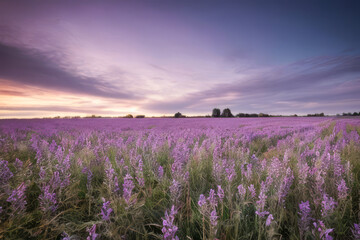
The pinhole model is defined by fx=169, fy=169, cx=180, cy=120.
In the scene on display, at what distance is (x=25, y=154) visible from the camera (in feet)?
11.5

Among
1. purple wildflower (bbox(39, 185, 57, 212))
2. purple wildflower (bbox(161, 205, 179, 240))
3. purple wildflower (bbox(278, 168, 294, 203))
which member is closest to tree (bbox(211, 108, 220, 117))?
purple wildflower (bbox(278, 168, 294, 203))

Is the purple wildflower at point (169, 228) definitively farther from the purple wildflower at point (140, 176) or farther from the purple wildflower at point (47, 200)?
the purple wildflower at point (47, 200)

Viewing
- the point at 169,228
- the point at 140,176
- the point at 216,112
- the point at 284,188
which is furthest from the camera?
the point at 216,112

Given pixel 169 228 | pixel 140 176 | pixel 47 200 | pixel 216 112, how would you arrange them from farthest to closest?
pixel 216 112
pixel 140 176
pixel 47 200
pixel 169 228

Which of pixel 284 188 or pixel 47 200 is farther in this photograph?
pixel 284 188

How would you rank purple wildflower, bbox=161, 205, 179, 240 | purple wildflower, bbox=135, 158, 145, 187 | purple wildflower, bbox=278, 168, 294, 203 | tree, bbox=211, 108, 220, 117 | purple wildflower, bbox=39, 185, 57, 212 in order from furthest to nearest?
tree, bbox=211, 108, 220, 117
purple wildflower, bbox=135, 158, 145, 187
purple wildflower, bbox=278, 168, 294, 203
purple wildflower, bbox=39, 185, 57, 212
purple wildflower, bbox=161, 205, 179, 240

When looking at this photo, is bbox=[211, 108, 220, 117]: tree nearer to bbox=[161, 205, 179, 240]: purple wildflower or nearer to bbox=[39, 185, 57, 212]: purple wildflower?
bbox=[39, 185, 57, 212]: purple wildflower

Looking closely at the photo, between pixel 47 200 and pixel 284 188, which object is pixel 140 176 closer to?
pixel 47 200

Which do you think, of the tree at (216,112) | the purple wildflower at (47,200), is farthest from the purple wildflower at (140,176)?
the tree at (216,112)

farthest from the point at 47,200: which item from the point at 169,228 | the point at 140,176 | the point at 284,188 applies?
the point at 284,188

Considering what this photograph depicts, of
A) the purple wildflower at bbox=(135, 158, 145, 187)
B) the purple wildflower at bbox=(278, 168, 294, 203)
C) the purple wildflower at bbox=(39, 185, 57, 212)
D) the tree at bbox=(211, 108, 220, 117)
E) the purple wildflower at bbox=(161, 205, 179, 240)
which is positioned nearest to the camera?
the purple wildflower at bbox=(161, 205, 179, 240)

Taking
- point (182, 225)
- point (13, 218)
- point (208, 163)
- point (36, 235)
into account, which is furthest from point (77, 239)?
point (208, 163)

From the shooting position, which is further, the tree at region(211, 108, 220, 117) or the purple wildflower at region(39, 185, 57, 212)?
the tree at region(211, 108, 220, 117)

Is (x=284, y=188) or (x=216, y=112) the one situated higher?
(x=216, y=112)
